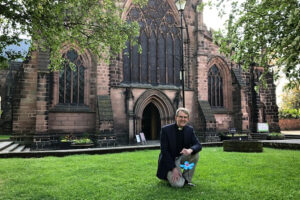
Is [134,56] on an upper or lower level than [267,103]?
upper

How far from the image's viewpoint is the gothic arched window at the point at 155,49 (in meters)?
17.8

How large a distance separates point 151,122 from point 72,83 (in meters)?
7.14

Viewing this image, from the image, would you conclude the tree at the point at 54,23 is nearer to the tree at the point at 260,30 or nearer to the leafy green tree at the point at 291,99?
the tree at the point at 260,30

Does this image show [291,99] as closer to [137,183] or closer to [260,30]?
[260,30]

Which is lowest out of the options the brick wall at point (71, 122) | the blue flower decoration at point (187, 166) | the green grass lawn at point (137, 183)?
the green grass lawn at point (137, 183)

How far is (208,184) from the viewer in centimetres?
479

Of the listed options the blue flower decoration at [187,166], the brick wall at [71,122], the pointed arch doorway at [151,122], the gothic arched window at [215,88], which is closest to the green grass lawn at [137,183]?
the blue flower decoration at [187,166]

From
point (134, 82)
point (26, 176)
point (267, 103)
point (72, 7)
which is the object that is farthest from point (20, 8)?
point (267, 103)

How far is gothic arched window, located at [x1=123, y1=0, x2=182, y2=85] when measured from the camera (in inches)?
703

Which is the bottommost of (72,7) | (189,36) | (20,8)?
(20,8)

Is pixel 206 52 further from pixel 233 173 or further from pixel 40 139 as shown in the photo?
pixel 233 173

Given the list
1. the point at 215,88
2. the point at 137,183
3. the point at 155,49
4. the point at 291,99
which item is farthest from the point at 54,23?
the point at 291,99

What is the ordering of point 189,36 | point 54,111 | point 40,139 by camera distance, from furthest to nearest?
1. point 189,36
2. point 54,111
3. point 40,139

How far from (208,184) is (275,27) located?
589cm
